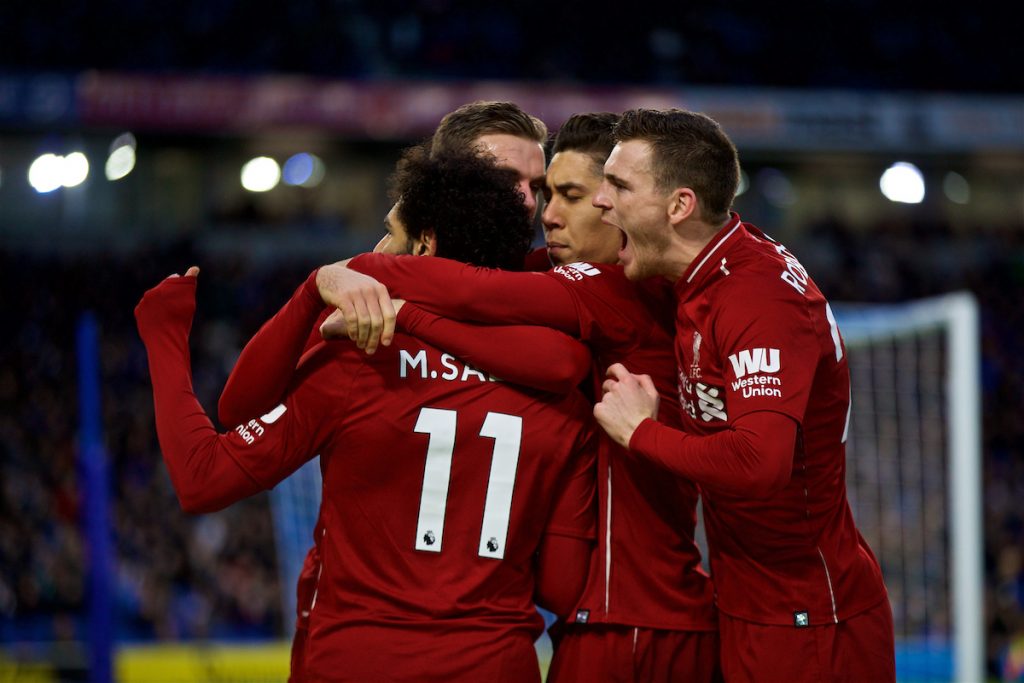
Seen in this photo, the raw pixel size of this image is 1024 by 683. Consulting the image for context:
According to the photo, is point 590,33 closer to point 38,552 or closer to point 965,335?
point 38,552

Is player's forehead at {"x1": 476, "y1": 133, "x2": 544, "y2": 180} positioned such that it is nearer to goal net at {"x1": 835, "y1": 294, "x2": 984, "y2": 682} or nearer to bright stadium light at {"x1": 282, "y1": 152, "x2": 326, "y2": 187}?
goal net at {"x1": 835, "y1": 294, "x2": 984, "y2": 682}

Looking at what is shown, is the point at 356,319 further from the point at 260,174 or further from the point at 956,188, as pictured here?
the point at 956,188

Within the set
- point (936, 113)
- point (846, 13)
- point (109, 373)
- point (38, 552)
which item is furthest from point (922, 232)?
point (38, 552)

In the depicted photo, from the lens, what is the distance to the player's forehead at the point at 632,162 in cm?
293

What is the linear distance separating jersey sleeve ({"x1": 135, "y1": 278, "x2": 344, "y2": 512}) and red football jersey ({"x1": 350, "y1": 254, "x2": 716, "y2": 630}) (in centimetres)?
38

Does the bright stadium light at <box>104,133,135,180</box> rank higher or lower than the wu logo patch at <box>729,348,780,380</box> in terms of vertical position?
higher

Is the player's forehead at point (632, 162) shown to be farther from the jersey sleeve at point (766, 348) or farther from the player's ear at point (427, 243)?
the player's ear at point (427, 243)

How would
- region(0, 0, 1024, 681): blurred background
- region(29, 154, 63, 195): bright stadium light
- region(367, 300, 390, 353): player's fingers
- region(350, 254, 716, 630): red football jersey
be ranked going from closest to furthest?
region(367, 300, 390, 353): player's fingers, region(350, 254, 716, 630): red football jersey, region(0, 0, 1024, 681): blurred background, region(29, 154, 63, 195): bright stadium light

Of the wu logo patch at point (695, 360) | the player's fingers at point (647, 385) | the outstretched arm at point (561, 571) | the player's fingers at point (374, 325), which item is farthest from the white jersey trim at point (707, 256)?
the player's fingers at point (374, 325)

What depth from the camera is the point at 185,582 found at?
40.7ft

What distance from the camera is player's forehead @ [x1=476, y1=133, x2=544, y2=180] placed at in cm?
342

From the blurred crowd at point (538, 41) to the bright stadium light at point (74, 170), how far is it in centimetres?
260

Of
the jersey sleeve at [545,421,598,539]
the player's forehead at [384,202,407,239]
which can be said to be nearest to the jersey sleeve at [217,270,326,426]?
the player's forehead at [384,202,407,239]

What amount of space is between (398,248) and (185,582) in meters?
10.4
